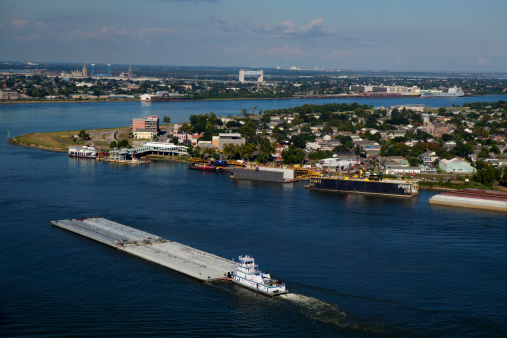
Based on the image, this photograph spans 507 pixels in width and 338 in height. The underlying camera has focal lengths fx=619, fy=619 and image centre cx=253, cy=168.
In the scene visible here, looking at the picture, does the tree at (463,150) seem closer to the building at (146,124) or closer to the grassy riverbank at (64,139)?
the building at (146,124)

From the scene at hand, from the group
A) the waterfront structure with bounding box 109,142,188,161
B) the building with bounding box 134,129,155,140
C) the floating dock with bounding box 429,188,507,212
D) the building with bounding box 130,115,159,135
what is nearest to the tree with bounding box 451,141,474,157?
the floating dock with bounding box 429,188,507,212

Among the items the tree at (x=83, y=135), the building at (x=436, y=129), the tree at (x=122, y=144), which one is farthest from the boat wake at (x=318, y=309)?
the building at (x=436, y=129)

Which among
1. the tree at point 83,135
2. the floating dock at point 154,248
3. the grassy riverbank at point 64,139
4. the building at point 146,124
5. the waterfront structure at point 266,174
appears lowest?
the floating dock at point 154,248

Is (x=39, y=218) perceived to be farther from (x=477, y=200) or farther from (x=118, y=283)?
(x=477, y=200)

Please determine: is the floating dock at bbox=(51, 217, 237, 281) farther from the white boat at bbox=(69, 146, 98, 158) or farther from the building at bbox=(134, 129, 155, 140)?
the building at bbox=(134, 129, 155, 140)

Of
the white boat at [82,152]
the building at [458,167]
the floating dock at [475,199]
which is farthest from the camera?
the white boat at [82,152]

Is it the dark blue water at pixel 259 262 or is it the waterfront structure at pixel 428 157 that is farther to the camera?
the waterfront structure at pixel 428 157

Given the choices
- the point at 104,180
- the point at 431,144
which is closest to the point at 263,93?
the point at 431,144
